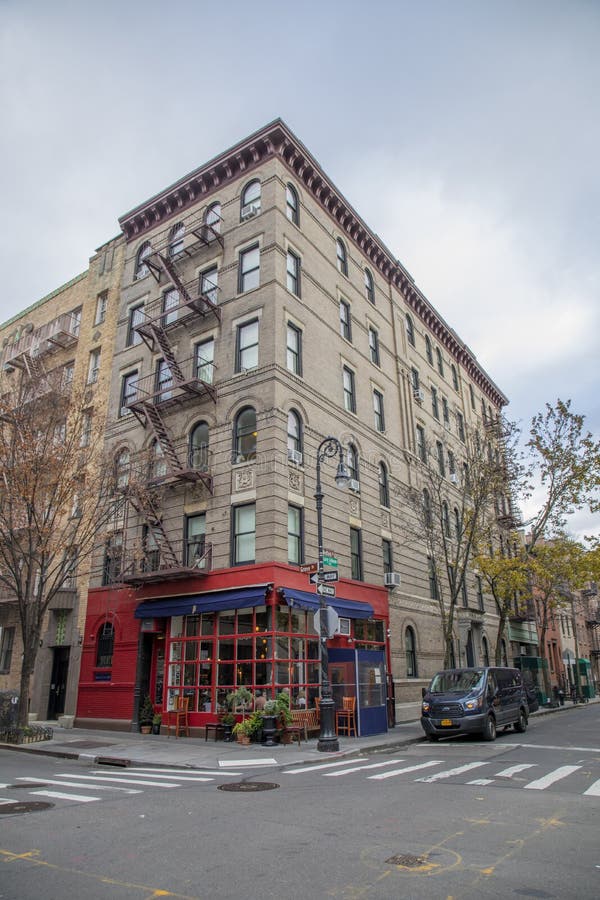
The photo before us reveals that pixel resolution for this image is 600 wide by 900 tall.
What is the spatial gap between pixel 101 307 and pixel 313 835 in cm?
2719

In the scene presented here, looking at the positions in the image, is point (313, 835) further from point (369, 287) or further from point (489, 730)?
point (369, 287)

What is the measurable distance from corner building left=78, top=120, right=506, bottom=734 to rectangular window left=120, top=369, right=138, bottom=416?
0.21 ft

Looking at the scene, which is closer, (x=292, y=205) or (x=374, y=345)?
(x=292, y=205)

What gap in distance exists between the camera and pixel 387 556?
26.7 metres

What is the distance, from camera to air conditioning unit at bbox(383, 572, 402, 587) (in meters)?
25.5

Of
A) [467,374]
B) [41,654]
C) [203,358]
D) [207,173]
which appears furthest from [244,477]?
[467,374]

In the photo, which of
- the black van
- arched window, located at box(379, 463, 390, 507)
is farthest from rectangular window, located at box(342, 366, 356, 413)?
the black van

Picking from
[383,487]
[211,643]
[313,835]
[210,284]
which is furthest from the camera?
[383,487]

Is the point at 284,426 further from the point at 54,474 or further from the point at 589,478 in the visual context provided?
the point at 589,478

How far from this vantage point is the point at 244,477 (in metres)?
20.6

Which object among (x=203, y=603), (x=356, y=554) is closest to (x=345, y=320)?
(x=356, y=554)

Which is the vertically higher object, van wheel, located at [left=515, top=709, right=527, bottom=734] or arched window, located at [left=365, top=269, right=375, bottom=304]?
arched window, located at [left=365, top=269, right=375, bottom=304]

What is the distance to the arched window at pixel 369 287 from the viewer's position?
30731mm

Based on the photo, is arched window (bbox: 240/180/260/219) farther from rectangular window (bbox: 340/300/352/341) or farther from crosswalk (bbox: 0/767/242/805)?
crosswalk (bbox: 0/767/242/805)
